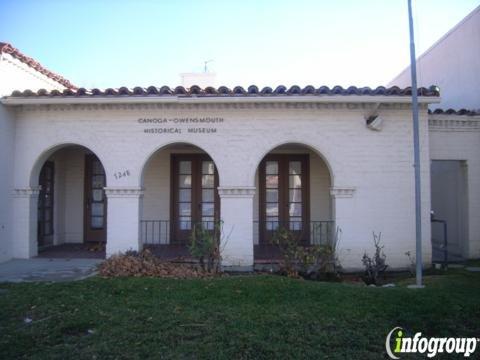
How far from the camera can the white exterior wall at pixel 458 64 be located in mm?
9992

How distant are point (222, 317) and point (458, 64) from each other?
10.1 meters

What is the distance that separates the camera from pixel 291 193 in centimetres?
1024

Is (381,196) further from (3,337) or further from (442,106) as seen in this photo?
(3,337)

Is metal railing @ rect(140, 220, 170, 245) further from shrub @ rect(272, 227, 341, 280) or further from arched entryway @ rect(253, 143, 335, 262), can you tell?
shrub @ rect(272, 227, 341, 280)

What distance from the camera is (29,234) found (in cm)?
837

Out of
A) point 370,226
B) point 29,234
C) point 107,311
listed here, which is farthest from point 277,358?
point 29,234

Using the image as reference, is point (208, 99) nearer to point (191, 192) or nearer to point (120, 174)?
point (120, 174)

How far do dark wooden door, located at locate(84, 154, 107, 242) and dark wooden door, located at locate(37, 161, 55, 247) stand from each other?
2.79 feet

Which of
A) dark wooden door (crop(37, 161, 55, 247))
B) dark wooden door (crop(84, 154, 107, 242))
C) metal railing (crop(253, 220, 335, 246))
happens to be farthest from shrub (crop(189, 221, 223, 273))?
dark wooden door (crop(37, 161, 55, 247))

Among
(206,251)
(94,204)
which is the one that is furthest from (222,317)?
(94,204)

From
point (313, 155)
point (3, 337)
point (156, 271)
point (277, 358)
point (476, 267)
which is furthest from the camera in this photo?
point (313, 155)

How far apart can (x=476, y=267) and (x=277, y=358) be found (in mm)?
6203

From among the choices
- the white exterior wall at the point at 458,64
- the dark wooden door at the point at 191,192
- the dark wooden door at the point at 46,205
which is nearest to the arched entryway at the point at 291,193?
the dark wooden door at the point at 191,192

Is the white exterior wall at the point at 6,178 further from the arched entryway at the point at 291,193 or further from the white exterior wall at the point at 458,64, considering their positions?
the white exterior wall at the point at 458,64
